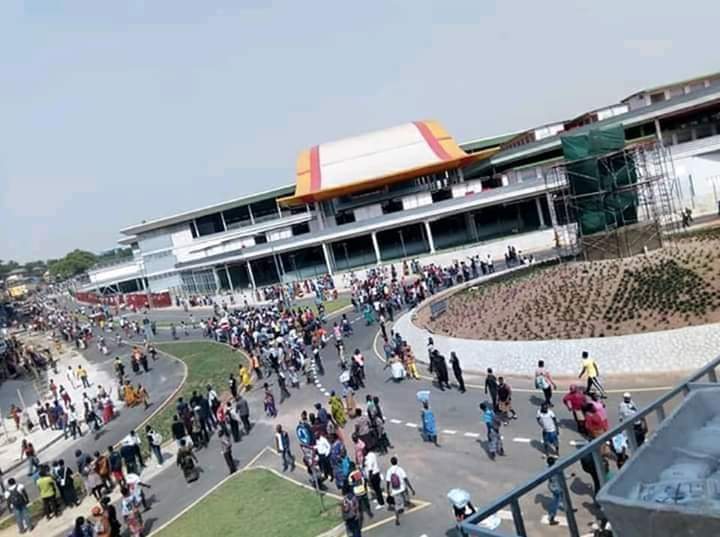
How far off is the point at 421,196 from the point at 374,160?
796 centimetres

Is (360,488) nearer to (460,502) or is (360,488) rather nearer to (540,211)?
(460,502)

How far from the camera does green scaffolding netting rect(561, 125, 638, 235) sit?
984 inches

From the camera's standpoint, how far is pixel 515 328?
2242cm

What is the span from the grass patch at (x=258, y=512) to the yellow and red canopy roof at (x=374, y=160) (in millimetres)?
41374

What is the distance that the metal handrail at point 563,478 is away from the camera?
173 inches

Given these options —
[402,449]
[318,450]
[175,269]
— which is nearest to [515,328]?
[402,449]

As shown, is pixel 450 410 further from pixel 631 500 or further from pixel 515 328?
pixel 631 500

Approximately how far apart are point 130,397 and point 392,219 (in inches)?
1092

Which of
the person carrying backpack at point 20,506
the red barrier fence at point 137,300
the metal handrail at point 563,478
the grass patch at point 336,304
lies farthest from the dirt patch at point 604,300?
the red barrier fence at point 137,300

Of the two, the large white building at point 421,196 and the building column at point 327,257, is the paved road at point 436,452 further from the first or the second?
the building column at point 327,257

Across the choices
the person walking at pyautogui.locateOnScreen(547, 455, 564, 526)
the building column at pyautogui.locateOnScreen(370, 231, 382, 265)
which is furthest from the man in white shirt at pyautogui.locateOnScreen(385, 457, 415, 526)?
the building column at pyautogui.locateOnScreen(370, 231, 382, 265)

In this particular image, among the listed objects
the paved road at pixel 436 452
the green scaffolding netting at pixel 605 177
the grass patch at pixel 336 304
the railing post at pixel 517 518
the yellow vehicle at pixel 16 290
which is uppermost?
the yellow vehicle at pixel 16 290

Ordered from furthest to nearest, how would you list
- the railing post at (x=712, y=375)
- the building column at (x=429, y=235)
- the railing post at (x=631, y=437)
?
the building column at (x=429, y=235) < the railing post at (x=712, y=375) < the railing post at (x=631, y=437)

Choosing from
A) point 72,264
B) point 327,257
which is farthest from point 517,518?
point 72,264
